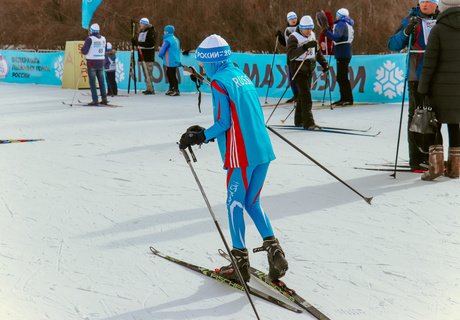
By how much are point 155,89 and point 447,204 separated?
1374 centimetres

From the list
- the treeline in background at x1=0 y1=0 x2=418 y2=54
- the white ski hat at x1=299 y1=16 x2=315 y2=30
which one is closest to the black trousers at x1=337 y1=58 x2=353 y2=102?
the white ski hat at x1=299 y1=16 x2=315 y2=30

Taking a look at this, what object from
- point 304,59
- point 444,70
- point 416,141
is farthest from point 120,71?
point 444,70

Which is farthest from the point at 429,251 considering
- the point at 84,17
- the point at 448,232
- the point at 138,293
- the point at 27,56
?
the point at 27,56

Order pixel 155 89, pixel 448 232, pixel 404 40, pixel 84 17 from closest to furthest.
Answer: pixel 448 232 < pixel 404 40 < pixel 84 17 < pixel 155 89

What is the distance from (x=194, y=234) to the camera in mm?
5074

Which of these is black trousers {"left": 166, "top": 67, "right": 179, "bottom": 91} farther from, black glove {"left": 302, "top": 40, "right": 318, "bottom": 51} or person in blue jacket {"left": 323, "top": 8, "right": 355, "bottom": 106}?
black glove {"left": 302, "top": 40, "right": 318, "bottom": 51}

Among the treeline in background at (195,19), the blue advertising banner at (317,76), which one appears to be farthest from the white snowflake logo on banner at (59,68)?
the treeline in background at (195,19)

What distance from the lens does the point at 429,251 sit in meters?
4.59

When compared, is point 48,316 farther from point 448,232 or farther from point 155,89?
point 155,89

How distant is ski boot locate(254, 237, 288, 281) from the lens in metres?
3.90

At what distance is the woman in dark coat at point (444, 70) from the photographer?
6457 mm

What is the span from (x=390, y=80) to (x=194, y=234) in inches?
393

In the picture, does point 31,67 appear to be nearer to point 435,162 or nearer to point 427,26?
point 427,26

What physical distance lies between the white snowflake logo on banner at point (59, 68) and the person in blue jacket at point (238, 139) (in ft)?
59.1
